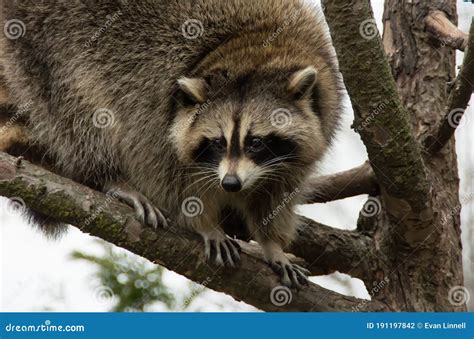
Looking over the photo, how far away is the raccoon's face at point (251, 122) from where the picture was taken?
4883 millimetres

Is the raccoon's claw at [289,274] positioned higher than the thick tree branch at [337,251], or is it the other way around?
the raccoon's claw at [289,274]

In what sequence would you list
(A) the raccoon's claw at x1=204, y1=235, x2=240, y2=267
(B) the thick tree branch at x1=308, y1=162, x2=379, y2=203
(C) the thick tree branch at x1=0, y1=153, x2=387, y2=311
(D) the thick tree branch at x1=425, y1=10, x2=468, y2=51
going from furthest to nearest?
(B) the thick tree branch at x1=308, y1=162, x2=379, y2=203, (D) the thick tree branch at x1=425, y1=10, x2=468, y2=51, (A) the raccoon's claw at x1=204, y1=235, x2=240, y2=267, (C) the thick tree branch at x1=0, y1=153, x2=387, y2=311

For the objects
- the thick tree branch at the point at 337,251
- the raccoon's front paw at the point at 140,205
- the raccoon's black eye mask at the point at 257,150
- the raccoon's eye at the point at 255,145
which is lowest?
the thick tree branch at the point at 337,251

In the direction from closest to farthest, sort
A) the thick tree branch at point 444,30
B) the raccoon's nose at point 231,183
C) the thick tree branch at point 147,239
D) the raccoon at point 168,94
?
the thick tree branch at point 147,239 → the raccoon's nose at point 231,183 → the thick tree branch at point 444,30 → the raccoon at point 168,94

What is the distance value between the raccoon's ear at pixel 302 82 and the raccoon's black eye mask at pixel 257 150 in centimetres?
36

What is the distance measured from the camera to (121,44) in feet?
17.5

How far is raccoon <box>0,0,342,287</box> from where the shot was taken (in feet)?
16.8

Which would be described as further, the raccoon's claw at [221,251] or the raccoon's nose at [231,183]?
the raccoon's claw at [221,251]

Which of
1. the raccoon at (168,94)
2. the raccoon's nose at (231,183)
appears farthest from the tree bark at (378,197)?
the raccoon's nose at (231,183)

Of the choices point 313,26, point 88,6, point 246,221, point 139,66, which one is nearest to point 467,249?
point 246,221

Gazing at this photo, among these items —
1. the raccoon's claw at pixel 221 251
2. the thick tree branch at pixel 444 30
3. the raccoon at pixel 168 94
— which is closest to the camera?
the raccoon's claw at pixel 221 251

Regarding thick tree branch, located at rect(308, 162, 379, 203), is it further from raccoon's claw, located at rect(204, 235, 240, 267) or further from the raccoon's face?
raccoon's claw, located at rect(204, 235, 240, 267)

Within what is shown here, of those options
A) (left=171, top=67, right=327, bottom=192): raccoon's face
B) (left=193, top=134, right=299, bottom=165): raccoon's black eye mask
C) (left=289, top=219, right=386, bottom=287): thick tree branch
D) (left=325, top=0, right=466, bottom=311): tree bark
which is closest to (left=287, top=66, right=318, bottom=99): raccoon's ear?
(left=171, top=67, right=327, bottom=192): raccoon's face

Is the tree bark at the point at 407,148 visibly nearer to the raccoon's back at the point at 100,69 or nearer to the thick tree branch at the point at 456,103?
the thick tree branch at the point at 456,103
